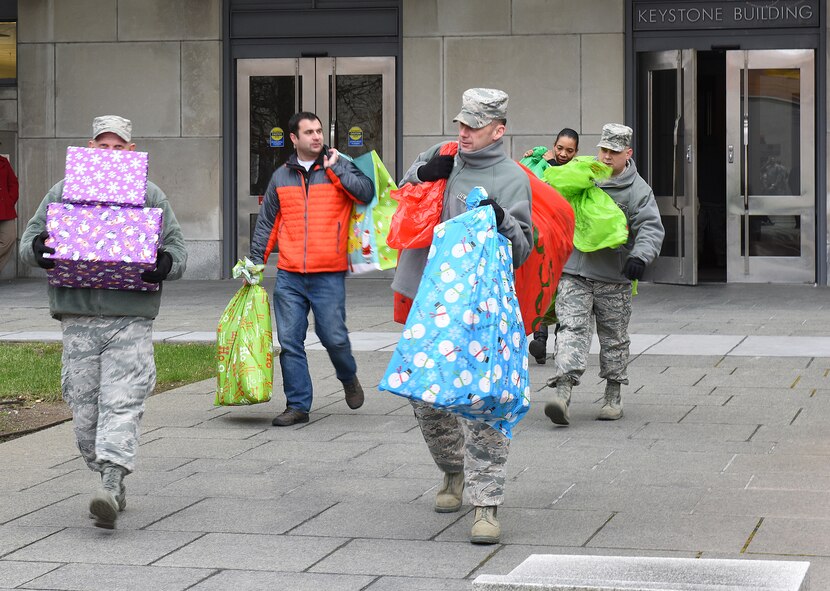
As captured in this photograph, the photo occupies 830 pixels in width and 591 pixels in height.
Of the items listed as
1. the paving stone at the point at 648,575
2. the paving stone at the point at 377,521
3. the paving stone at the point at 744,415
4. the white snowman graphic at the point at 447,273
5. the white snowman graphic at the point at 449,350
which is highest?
the white snowman graphic at the point at 447,273

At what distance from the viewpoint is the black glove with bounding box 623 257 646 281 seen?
764cm

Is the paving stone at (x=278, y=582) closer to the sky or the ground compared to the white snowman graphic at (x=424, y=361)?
closer to the ground

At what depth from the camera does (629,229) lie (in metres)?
8.08

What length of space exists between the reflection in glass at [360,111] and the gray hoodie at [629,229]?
9813mm

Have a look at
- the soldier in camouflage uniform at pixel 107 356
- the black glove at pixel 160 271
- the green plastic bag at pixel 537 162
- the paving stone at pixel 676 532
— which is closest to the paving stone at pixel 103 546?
the soldier in camouflage uniform at pixel 107 356

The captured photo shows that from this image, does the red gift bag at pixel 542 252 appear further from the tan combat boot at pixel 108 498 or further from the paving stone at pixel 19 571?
the paving stone at pixel 19 571

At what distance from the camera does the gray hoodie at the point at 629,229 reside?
8008 millimetres

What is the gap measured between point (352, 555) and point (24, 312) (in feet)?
32.9

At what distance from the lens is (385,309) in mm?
14641

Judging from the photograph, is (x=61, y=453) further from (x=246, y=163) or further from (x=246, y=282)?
(x=246, y=163)

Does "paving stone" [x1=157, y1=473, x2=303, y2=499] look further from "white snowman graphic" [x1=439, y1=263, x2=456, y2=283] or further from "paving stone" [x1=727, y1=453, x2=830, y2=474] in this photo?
"paving stone" [x1=727, y1=453, x2=830, y2=474]

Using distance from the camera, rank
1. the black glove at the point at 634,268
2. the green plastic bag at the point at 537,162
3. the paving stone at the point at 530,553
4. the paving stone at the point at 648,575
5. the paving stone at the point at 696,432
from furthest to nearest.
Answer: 1. the green plastic bag at the point at 537,162
2. the black glove at the point at 634,268
3. the paving stone at the point at 696,432
4. the paving stone at the point at 530,553
5. the paving stone at the point at 648,575

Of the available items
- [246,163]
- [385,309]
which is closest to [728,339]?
[385,309]

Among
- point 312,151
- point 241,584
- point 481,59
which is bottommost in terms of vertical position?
point 241,584
